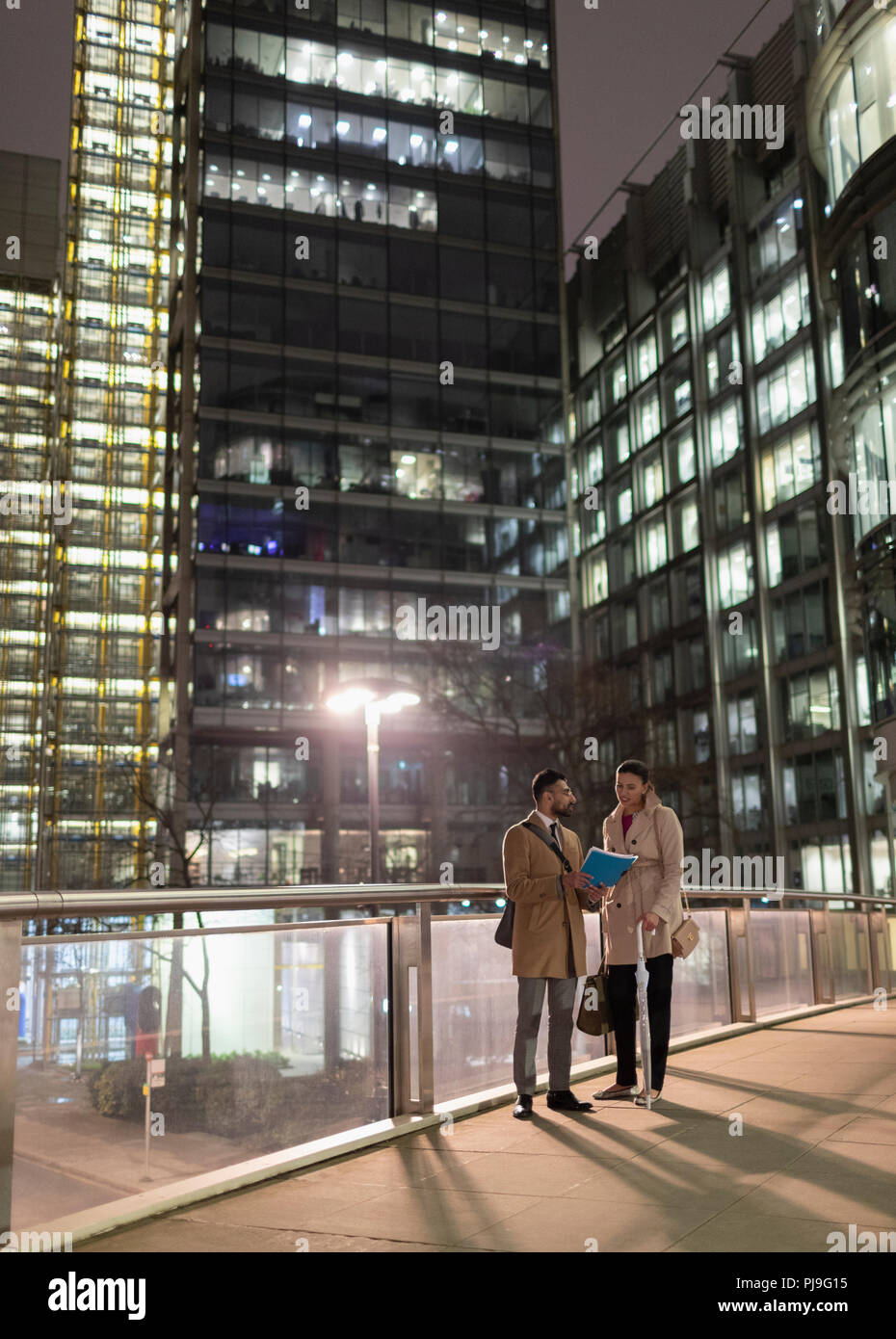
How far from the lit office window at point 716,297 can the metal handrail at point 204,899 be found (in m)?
57.2

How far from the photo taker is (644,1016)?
7.12 m

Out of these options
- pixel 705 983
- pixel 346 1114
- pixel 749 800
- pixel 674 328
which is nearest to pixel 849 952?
pixel 705 983

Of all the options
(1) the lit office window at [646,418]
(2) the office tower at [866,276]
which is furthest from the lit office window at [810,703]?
(2) the office tower at [866,276]

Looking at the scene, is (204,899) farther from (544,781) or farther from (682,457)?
(682,457)

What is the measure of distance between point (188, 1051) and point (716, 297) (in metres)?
60.4

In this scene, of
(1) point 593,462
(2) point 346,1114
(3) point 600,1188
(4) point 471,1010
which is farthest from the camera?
(1) point 593,462

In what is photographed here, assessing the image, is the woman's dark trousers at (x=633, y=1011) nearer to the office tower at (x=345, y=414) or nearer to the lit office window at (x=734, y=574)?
the office tower at (x=345, y=414)

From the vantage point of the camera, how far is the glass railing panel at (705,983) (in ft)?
33.3

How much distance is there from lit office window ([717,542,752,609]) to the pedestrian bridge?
5004 cm

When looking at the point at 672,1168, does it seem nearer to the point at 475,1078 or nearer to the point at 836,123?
the point at 475,1078

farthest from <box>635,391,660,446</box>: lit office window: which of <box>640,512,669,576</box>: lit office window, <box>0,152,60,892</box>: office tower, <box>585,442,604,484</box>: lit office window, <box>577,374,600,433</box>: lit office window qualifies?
<box>0,152,60,892</box>: office tower

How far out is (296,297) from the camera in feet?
189

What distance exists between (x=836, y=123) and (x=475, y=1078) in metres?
28.1

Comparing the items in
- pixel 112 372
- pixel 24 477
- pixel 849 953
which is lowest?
pixel 849 953
